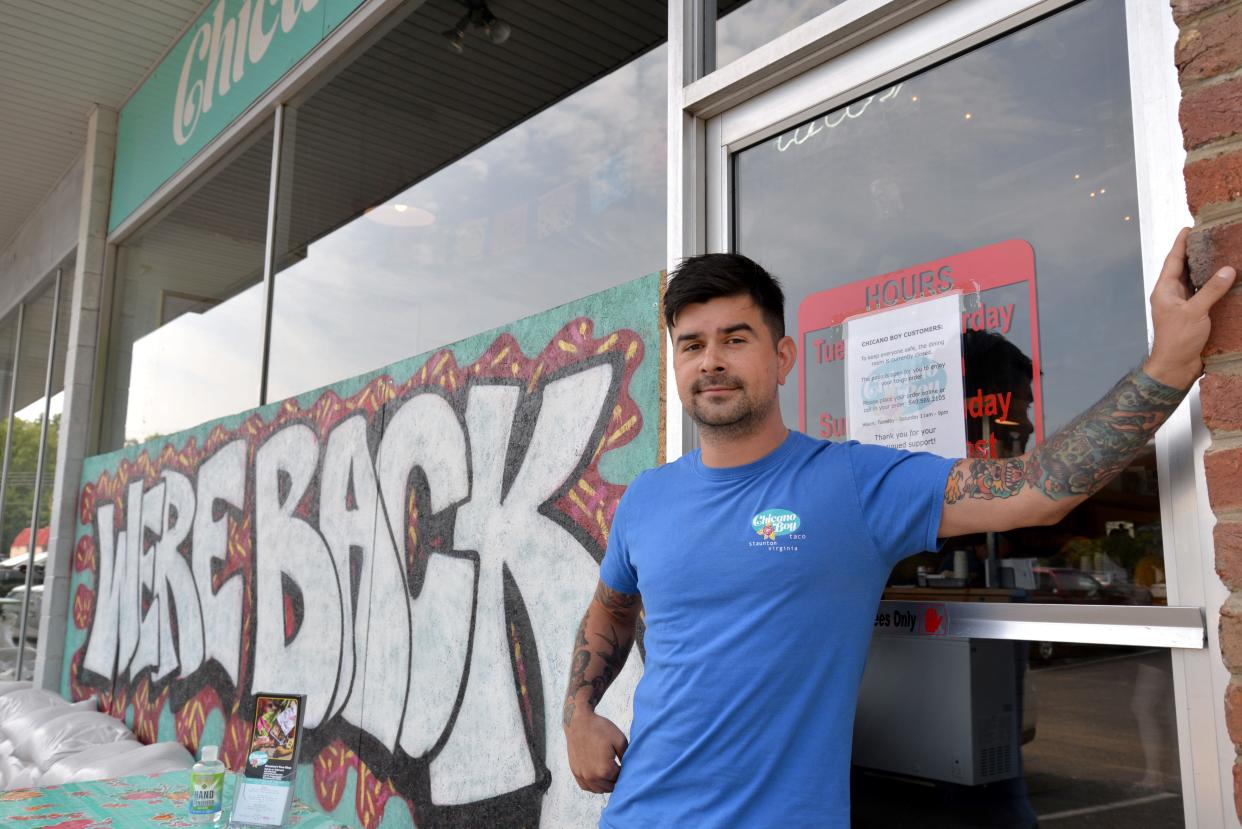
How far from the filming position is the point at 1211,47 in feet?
5.19

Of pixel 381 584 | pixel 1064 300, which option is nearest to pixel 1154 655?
pixel 1064 300

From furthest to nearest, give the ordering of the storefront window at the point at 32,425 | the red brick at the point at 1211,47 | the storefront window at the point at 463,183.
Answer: the storefront window at the point at 32,425, the storefront window at the point at 463,183, the red brick at the point at 1211,47

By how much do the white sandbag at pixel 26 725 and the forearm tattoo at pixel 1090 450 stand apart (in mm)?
6111

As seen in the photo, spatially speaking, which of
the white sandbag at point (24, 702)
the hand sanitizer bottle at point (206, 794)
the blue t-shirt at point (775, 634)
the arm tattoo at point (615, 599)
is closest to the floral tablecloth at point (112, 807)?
the hand sanitizer bottle at point (206, 794)

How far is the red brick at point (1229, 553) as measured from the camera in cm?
147

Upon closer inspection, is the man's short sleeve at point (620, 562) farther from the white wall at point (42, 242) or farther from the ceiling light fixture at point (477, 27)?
the white wall at point (42, 242)

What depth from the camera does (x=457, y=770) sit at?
3.44m

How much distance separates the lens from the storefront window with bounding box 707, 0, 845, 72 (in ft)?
8.89

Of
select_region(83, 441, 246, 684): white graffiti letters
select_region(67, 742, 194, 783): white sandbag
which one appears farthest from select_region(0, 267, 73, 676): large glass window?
select_region(67, 742, 194, 783): white sandbag

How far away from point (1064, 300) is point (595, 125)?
2038mm

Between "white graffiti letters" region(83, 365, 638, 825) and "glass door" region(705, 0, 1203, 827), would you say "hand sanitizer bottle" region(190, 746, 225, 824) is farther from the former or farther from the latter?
"glass door" region(705, 0, 1203, 827)

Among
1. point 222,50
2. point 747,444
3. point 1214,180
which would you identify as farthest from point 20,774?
point 1214,180

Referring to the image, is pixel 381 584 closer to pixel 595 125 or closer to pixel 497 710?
pixel 497 710

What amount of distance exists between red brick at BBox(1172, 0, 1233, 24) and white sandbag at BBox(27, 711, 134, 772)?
6.19m
